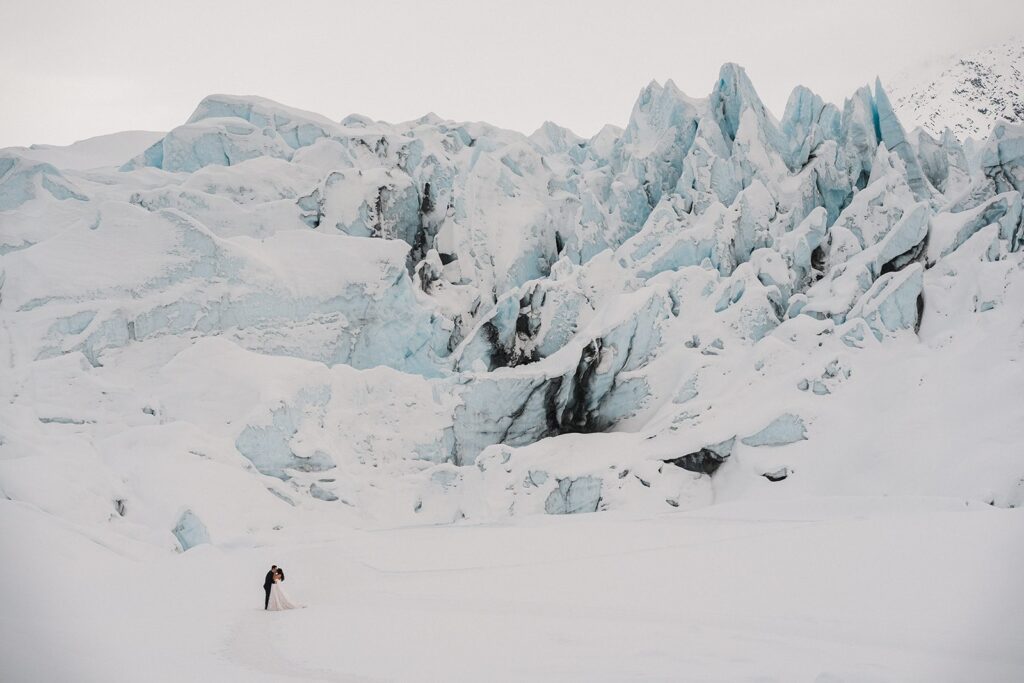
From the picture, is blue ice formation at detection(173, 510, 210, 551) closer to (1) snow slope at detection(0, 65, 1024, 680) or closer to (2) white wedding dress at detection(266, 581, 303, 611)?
(1) snow slope at detection(0, 65, 1024, 680)

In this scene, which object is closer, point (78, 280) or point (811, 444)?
point (811, 444)

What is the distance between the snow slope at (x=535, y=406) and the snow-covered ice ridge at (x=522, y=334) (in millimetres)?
111

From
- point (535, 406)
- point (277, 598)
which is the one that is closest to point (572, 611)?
point (277, 598)

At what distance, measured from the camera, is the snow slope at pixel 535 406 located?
6.52 metres

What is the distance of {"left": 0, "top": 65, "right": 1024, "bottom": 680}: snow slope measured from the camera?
6516mm

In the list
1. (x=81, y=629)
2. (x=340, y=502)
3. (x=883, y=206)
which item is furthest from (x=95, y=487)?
(x=883, y=206)

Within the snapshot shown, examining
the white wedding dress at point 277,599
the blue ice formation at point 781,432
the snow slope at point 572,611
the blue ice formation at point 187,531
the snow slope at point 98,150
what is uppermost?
the snow slope at point 98,150

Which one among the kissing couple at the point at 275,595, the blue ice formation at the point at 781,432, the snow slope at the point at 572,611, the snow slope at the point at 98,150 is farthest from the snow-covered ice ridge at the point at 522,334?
the snow slope at the point at 98,150

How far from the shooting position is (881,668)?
496 centimetres

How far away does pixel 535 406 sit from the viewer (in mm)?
24969

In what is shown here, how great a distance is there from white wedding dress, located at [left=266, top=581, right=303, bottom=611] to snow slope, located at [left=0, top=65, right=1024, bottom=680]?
1.13 ft

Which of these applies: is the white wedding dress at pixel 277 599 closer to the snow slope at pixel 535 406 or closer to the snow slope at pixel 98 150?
the snow slope at pixel 535 406

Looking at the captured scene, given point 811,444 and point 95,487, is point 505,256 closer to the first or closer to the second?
point 811,444

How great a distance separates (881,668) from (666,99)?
4221 centimetres
